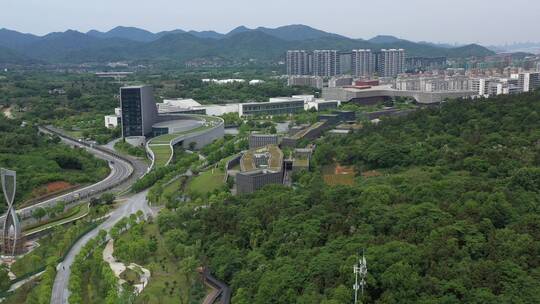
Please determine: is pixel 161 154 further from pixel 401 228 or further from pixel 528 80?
pixel 528 80

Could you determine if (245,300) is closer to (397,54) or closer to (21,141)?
(21,141)

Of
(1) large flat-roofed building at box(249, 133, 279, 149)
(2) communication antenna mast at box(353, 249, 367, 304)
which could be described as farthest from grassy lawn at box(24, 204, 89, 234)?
(2) communication antenna mast at box(353, 249, 367, 304)

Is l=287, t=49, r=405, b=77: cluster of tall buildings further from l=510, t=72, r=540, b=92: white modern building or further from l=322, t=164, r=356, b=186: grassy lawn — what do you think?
l=322, t=164, r=356, b=186: grassy lawn

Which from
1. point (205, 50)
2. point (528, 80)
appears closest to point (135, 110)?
point (528, 80)

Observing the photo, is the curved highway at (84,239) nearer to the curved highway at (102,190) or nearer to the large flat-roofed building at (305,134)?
the curved highway at (102,190)

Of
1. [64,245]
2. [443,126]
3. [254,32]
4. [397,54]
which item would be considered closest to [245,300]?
[64,245]

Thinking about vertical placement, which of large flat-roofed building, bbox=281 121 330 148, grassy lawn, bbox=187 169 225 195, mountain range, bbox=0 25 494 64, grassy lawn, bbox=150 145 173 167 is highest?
mountain range, bbox=0 25 494 64
